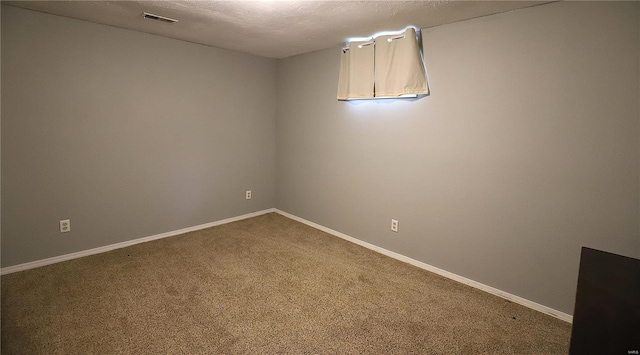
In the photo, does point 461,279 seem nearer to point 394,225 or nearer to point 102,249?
point 394,225

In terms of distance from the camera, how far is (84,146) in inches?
116

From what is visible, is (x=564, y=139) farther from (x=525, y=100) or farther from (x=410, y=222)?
(x=410, y=222)

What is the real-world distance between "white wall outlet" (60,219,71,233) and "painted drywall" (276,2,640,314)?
9.42 feet

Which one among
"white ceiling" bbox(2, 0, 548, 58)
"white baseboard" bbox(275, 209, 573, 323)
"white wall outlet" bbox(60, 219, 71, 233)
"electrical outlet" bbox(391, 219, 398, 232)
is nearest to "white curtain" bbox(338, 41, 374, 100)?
"white ceiling" bbox(2, 0, 548, 58)

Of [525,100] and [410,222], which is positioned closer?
[525,100]

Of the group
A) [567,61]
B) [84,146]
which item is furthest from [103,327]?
[567,61]

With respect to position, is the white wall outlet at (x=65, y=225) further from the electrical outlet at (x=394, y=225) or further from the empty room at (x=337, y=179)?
the electrical outlet at (x=394, y=225)

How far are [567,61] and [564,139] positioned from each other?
1.73ft

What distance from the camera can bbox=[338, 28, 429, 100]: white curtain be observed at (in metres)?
2.75

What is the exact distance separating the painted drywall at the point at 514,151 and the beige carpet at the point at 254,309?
39cm

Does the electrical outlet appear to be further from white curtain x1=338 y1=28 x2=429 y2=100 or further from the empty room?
white curtain x1=338 y1=28 x2=429 y2=100

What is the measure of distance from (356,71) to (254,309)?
2479 mm

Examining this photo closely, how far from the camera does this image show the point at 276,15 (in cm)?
249

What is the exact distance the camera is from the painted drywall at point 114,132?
2.63m
